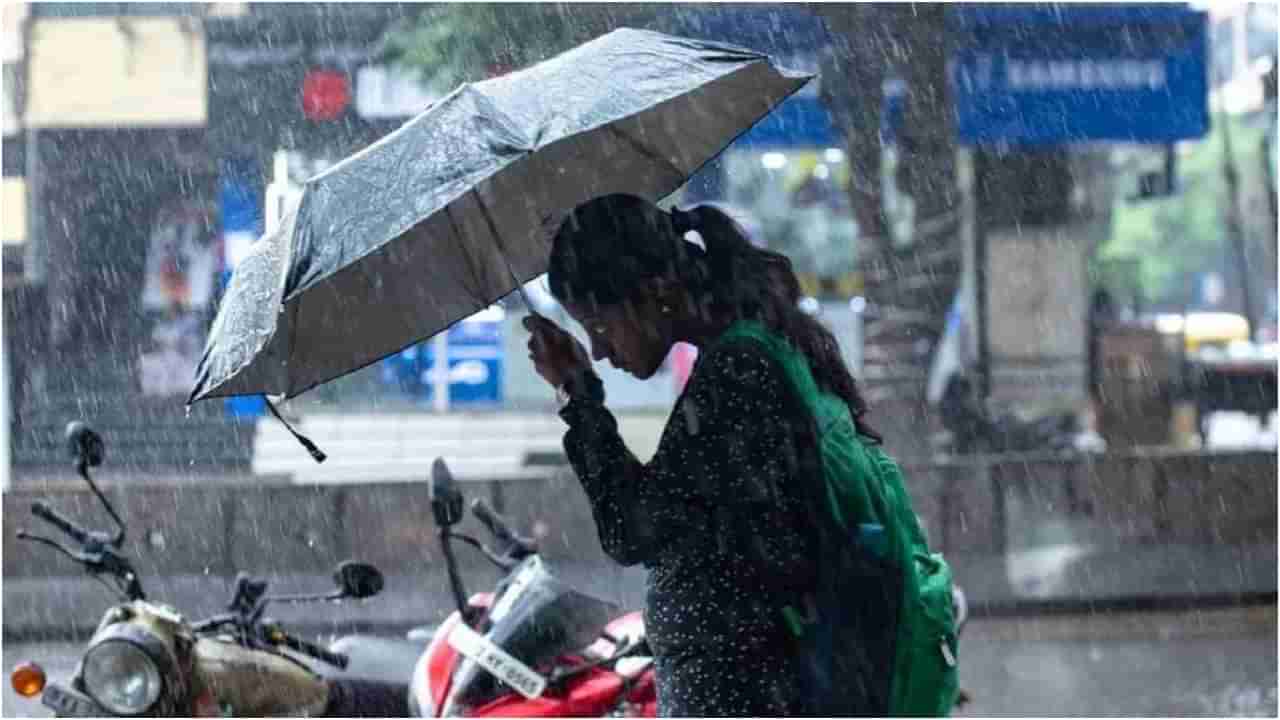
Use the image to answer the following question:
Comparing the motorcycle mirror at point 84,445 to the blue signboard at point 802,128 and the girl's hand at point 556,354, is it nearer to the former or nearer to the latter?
the girl's hand at point 556,354

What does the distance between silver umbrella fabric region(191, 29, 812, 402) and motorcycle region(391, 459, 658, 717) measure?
1015mm

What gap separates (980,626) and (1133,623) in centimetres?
88

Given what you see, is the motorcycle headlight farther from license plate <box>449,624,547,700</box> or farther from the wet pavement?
the wet pavement

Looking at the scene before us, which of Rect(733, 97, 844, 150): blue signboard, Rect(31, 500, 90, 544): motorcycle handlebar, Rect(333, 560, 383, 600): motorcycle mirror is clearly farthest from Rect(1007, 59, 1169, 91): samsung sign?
Rect(31, 500, 90, 544): motorcycle handlebar

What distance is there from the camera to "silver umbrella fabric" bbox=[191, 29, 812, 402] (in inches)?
108

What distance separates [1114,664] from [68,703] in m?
5.95

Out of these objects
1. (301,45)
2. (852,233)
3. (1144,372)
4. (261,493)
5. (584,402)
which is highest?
(584,402)

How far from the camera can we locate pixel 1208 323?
31.0 m

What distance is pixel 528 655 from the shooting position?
13.9 ft

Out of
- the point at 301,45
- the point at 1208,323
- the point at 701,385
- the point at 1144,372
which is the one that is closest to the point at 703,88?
the point at 701,385

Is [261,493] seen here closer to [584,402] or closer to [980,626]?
[980,626]

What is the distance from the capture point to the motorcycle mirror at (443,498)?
4113 millimetres

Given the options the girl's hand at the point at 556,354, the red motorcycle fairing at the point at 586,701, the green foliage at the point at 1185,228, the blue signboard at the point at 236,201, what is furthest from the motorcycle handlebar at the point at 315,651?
→ the green foliage at the point at 1185,228

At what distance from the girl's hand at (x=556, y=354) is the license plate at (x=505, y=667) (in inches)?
67.5
